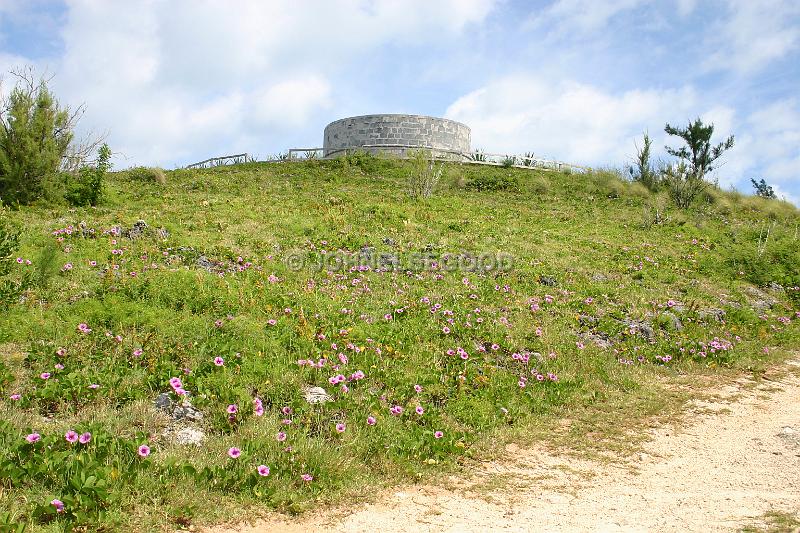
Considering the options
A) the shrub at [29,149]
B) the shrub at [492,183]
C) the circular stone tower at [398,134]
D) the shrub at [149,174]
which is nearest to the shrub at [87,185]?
the shrub at [29,149]

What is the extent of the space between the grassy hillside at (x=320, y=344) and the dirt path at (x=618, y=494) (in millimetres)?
359

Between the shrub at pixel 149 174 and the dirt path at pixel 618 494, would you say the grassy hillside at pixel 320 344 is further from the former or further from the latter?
the shrub at pixel 149 174

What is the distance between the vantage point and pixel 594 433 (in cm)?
669

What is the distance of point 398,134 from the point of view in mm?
36688

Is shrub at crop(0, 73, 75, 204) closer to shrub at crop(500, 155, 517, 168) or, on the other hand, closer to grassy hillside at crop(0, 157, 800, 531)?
grassy hillside at crop(0, 157, 800, 531)

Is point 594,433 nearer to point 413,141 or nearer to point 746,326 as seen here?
point 746,326

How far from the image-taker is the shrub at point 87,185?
51.5ft

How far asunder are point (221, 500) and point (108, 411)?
6.21 ft

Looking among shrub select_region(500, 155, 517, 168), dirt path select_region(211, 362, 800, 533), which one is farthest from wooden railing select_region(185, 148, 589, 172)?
dirt path select_region(211, 362, 800, 533)

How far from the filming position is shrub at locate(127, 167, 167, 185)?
2488 centimetres

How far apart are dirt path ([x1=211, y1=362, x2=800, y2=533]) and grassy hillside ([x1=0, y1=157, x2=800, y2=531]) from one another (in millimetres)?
359

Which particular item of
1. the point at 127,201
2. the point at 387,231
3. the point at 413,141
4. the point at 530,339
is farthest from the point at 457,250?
the point at 413,141

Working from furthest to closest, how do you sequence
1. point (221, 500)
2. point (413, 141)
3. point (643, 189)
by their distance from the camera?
point (413, 141)
point (643, 189)
point (221, 500)

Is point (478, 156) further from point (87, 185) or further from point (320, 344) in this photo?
point (320, 344)
